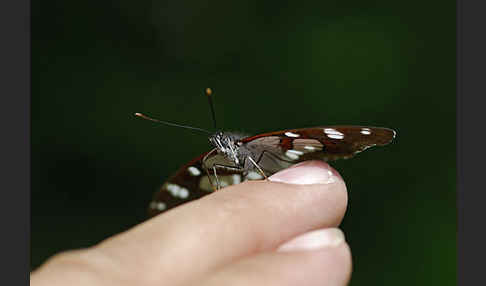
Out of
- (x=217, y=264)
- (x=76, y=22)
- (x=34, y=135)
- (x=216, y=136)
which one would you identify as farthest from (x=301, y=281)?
(x=76, y=22)

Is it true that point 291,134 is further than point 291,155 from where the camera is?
No

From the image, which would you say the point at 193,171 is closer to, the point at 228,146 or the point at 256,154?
the point at 228,146

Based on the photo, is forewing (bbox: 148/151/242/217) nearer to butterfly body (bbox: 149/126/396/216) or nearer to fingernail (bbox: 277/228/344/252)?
butterfly body (bbox: 149/126/396/216)

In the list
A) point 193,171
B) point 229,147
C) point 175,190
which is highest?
point 229,147

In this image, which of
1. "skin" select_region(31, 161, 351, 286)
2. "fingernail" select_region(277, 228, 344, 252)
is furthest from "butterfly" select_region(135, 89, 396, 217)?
"fingernail" select_region(277, 228, 344, 252)

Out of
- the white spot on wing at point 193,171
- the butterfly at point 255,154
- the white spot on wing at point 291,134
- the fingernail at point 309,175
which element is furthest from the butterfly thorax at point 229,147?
the fingernail at point 309,175

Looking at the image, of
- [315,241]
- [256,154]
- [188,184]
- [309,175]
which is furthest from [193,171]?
[315,241]

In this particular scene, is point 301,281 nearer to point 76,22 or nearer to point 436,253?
point 436,253
